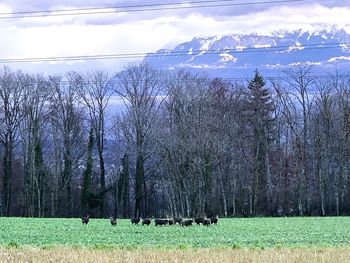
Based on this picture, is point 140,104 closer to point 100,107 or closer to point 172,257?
point 100,107

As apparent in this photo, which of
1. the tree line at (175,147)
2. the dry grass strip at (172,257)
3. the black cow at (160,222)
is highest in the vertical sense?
the tree line at (175,147)

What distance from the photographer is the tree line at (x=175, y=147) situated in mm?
72812

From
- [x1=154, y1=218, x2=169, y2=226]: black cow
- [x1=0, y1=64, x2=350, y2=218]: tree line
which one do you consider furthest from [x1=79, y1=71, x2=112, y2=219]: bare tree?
[x1=154, y1=218, x2=169, y2=226]: black cow

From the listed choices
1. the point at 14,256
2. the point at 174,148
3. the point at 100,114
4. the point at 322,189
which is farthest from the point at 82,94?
the point at 14,256

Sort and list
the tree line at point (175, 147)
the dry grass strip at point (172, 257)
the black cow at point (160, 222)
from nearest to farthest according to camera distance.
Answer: the dry grass strip at point (172, 257) → the black cow at point (160, 222) → the tree line at point (175, 147)

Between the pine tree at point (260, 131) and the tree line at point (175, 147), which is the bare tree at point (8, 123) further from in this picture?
the pine tree at point (260, 131)

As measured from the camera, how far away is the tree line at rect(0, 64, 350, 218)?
72812mm

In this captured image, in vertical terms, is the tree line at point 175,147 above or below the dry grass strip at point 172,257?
above

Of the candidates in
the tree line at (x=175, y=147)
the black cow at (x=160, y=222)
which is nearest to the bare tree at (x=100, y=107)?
the tree line at (x=175, y=147)

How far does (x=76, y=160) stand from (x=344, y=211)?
3227 cm

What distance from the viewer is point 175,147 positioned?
235ft

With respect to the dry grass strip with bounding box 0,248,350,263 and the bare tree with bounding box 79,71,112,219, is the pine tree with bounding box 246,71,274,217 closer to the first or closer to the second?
the bare tree with bounding box 79,71,112,219

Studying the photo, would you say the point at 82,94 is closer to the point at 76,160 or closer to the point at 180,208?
the point at 76,160

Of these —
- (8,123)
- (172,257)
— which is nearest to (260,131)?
(8,123)
